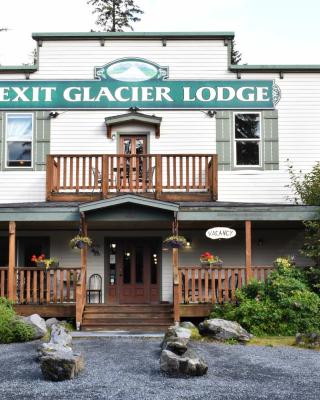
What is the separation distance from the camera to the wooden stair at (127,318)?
43.3ft

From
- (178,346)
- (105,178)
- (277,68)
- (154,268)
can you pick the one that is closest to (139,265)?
(154,268)

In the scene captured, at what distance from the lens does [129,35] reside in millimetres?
16969

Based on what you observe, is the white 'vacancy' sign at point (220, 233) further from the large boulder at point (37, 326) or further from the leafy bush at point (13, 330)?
the leafy bush at point (13, 330)

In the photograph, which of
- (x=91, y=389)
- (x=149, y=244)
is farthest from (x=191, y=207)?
(x=91, y=389)

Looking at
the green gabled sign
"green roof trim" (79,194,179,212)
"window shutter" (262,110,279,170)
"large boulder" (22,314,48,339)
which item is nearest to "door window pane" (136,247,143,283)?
"green roof trim" (79,194,179,212)

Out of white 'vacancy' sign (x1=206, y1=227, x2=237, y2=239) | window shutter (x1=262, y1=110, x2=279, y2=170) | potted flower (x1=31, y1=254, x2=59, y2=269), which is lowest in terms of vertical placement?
potted flower (x1=31, y1=254, x2=59, y2=269)

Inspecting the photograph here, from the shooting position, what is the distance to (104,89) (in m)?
16.9

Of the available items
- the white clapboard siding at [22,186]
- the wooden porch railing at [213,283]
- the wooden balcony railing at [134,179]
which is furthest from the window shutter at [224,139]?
the white clapboard siding at [22,186]

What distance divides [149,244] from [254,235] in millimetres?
3131

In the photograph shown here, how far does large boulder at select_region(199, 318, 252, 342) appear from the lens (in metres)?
11.7

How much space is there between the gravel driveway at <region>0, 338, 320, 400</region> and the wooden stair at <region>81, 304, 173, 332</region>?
6.20ft

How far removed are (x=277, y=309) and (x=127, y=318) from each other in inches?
139

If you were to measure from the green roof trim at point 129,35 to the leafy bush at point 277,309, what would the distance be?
7701 mm

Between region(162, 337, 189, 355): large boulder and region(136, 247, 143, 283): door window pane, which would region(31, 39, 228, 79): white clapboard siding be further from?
region(162, 337, 189, 355): large boulder
